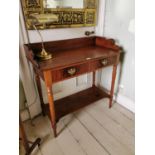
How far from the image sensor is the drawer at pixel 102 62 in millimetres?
1363

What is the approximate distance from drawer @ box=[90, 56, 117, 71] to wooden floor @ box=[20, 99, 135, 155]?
708mm

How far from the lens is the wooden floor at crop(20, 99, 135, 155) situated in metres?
1.33

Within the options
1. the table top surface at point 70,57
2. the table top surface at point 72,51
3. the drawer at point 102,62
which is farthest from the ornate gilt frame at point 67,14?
the drawer at point 102,62

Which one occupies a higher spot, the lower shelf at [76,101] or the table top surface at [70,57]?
the table top surface at [70,57]

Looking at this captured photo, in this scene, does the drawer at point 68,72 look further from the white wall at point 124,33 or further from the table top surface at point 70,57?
the white wall at point 124,33

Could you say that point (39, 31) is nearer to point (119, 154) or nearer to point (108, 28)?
point (108, 28)

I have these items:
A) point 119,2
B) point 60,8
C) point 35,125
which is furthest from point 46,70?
point 119,2

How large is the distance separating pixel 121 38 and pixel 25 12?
3.66 ft

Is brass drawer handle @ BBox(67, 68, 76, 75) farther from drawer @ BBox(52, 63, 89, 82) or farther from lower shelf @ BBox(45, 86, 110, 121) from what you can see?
lower shelf @ BBox(45, 86, 110, 121)

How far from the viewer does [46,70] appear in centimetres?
109

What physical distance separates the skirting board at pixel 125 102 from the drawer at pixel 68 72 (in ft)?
2.79

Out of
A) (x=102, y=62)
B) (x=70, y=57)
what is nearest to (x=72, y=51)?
(x=70, y=57)

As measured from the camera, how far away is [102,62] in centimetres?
142
